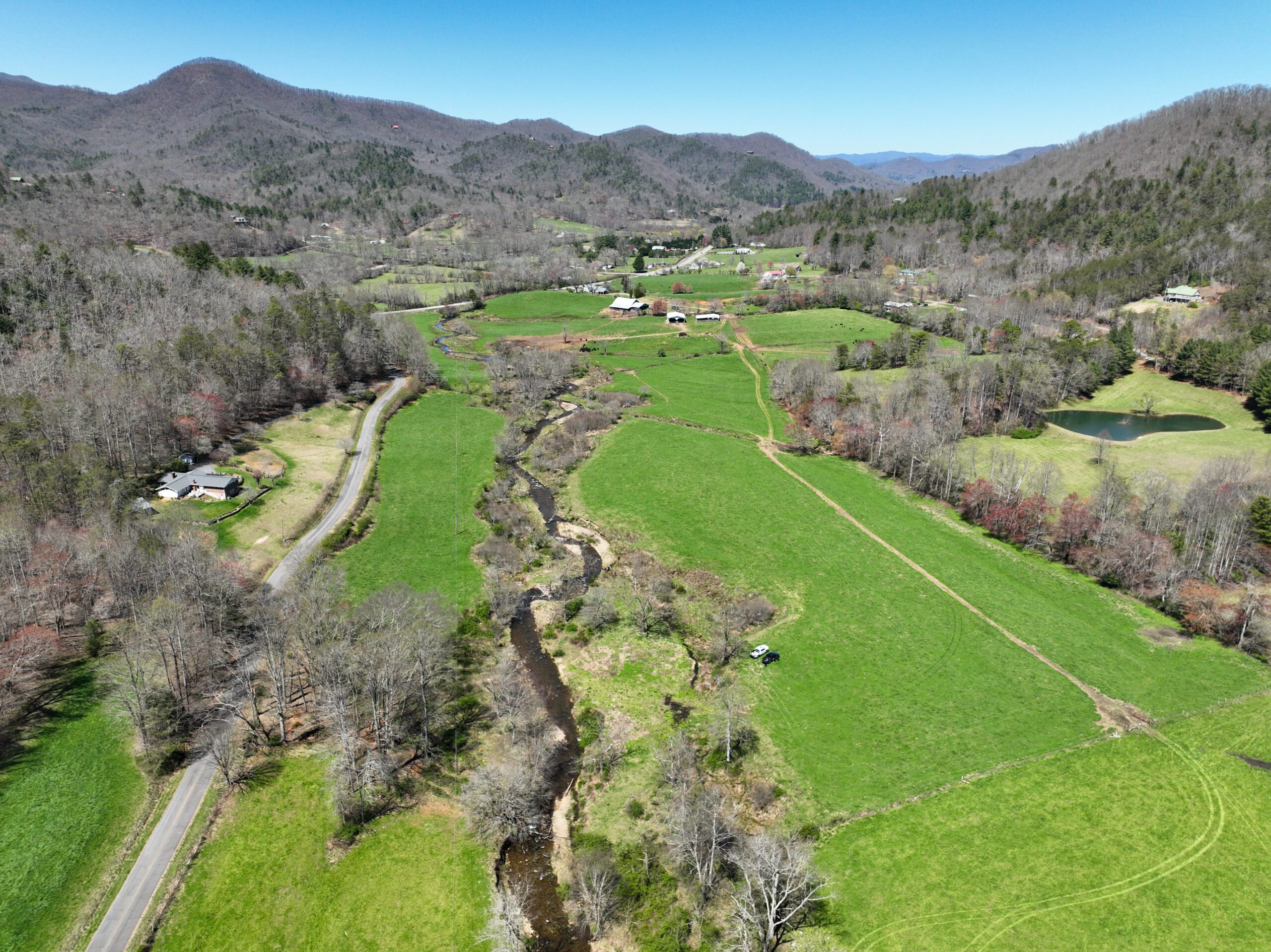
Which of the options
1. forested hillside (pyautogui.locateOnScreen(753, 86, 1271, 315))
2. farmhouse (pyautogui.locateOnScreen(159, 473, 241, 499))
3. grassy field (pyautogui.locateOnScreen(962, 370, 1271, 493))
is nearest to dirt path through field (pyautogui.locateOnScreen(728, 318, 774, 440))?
grassy field (pyautogui.locateOnScreen(962, 370, 1271, 493))

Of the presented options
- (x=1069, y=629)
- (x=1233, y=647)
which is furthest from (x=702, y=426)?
(x=1233, y=647)

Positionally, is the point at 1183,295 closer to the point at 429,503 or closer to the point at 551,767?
the point at 429,503

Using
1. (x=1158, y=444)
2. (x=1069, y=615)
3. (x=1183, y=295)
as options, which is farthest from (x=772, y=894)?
(x=1183, y=295)

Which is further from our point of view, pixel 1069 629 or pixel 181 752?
pixel 1069 629

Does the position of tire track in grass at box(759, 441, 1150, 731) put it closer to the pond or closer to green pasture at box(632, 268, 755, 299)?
the pond

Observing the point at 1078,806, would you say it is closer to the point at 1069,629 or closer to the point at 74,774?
the point at 1069,629

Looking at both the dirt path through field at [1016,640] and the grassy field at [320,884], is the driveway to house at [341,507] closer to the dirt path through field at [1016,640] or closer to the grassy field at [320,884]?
the grassy field at [320,884]
